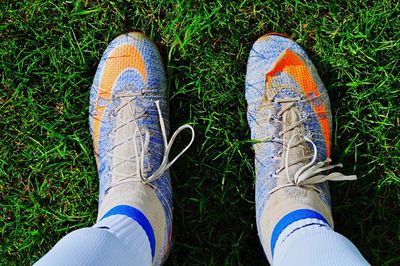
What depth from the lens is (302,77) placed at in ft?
5.41

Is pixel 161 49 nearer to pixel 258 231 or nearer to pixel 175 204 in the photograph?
pixel 175 204

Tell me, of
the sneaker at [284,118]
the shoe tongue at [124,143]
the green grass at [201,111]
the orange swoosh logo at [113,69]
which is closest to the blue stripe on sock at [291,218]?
the sneaker at [284,118]

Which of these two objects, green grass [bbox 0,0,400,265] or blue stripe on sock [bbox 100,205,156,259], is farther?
green grass [bbox 0,0,400,265]

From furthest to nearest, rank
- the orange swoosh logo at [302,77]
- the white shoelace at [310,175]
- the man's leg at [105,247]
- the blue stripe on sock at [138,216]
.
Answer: the orange swoosh logo at [302,77]
the white shoelace at [310,175]
the blue stripe on sock at [138,216]
the man's leg at [105,247]

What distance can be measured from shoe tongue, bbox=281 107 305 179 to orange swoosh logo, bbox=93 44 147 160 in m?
0.45

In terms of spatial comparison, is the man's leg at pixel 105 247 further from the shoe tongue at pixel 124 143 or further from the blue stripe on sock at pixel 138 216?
the shoe tongue at pixel 124 143

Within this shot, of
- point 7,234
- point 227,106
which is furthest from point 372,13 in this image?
point 7,234

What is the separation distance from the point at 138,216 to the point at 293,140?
0.53m

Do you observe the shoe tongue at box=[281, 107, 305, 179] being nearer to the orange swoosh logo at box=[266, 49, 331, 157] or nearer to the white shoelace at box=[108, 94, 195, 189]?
the orange swoosh logo at box=[266, 49, 331, 157]

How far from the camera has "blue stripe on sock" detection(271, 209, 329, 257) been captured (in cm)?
138

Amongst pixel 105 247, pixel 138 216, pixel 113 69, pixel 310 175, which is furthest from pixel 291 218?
pixel 113 69

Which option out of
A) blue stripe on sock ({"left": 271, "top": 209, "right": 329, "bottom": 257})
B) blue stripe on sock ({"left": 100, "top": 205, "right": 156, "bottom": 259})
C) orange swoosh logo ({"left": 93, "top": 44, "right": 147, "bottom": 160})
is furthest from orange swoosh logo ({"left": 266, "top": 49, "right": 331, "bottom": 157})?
blue stripe on sock ({"left": 100, "top": 205, "right": 156, "bottom": 259})

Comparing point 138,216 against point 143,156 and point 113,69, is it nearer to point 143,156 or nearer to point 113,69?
point 143,156

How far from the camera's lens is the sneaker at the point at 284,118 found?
1.56 metres
